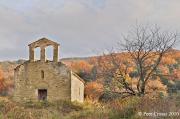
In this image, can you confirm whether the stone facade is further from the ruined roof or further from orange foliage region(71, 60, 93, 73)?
orange foliage region(71, 60, 93, 73)

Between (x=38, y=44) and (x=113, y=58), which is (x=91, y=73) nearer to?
(x=38, y=44)

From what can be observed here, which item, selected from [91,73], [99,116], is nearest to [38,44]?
[91,73]

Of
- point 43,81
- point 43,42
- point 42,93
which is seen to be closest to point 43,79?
point 43,81

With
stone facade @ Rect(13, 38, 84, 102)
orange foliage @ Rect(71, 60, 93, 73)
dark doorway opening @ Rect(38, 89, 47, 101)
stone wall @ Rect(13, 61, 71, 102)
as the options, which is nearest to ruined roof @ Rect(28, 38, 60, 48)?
stone facade @ Rect(13, 38, 84, 102)

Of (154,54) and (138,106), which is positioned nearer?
(138,106)

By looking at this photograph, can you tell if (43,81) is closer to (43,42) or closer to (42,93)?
(42,93)

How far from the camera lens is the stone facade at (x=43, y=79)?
141ft

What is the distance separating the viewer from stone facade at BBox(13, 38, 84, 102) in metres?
43.0

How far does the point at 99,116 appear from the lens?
518 inches

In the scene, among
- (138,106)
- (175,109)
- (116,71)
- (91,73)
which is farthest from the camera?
(91,73)

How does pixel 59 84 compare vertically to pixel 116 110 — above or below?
above

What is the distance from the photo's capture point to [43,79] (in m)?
43.5

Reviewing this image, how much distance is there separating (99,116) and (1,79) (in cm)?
7052

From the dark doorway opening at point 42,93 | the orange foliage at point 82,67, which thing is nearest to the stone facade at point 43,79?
the dark doorway opening at point 42,93
